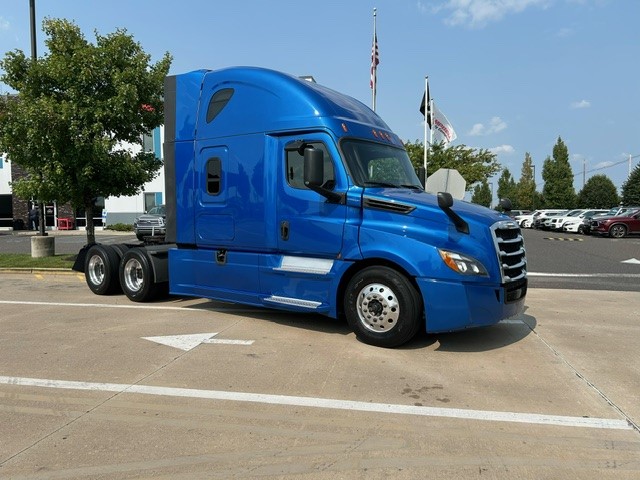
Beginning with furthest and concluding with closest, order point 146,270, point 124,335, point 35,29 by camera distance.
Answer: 1. point 35,29
2. point 146,270
3. point 124,335

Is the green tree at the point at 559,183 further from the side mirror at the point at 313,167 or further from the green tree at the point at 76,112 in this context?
the side mirror at the point at 313,167

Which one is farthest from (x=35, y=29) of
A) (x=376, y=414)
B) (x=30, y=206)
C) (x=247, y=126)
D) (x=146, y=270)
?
(x=30, y=206)

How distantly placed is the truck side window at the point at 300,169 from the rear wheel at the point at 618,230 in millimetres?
27527

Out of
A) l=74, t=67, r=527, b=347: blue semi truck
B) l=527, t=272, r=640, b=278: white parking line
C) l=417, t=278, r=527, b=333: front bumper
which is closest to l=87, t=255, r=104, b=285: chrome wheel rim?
l=74, t=67, r=527, b=347: blue semi truck

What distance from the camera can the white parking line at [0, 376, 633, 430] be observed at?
12.6 feet

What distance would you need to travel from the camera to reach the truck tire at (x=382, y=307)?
5500mm

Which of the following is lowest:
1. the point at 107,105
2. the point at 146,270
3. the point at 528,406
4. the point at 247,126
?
the point at 528,406

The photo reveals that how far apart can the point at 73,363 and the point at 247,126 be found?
11.6 ft

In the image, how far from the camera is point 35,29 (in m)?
13.6

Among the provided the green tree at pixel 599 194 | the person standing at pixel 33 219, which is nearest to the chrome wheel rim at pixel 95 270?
the person standing at pixel 33 219

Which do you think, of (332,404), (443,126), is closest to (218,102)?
(332,404)

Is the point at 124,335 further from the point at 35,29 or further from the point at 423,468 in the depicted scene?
the point at 35,29

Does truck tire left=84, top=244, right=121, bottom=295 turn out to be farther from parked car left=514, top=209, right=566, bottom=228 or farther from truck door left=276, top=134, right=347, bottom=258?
parked car left=514, top=209, right=566, bottom=228

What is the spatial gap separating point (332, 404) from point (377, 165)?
3.30 m
